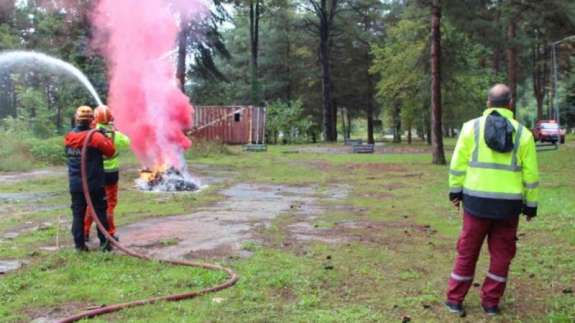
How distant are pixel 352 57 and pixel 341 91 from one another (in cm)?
300

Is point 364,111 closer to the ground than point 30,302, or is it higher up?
higher up

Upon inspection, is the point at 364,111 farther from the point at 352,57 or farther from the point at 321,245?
the point at 321,245

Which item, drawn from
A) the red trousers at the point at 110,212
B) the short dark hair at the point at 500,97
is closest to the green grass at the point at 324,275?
the red trousers at the point at 110,212

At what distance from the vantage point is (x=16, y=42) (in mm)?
37719

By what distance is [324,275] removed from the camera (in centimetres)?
599

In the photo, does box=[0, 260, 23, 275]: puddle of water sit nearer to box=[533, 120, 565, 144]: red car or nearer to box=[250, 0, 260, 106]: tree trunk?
box=[533, 120, 565, 144]: red car

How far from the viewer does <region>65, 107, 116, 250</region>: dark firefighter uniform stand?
6.81 meters

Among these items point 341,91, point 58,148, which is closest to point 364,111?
point 341,91

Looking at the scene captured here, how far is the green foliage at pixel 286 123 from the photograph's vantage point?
41.1 metres

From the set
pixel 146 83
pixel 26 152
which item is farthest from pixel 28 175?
pixel 146 83

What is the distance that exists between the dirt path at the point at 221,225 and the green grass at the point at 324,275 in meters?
0.36

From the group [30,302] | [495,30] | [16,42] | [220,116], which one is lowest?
[30,302]

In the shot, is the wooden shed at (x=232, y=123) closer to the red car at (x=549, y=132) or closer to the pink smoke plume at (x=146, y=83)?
the red car at (x=549, y=132)

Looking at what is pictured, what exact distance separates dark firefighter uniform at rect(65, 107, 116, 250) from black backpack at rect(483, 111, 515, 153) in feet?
14.6
